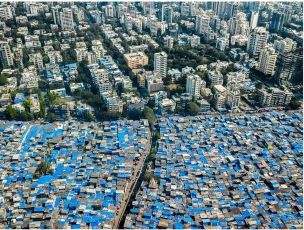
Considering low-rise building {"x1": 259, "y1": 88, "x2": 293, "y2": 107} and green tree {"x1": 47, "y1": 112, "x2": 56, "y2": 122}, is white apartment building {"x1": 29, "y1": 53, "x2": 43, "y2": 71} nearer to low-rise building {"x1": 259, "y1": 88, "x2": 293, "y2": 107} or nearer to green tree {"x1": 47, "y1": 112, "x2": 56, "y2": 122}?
green tree {"x1": 47, "y1": 112, "x2": 56, "y2": 122}

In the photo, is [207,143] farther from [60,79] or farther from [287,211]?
[60,79]

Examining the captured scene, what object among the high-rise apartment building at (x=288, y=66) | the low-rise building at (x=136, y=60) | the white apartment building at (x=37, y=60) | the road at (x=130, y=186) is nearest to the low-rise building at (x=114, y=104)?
the road at (x=130, y=186)

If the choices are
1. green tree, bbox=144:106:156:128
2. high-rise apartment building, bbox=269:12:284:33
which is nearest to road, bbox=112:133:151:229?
green tree, bbox=144:106:156:128

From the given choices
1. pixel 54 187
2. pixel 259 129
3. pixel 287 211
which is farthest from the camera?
pixel 259 129

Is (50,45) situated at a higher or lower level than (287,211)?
higher

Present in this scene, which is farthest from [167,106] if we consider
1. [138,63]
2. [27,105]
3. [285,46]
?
[285,46]

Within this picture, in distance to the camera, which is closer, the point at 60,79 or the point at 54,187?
the point at 54,187

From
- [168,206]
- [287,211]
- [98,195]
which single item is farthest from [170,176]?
[287,211]
